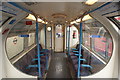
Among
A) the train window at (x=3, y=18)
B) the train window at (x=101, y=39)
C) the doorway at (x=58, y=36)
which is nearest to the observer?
the train window at (x=3, y=18)

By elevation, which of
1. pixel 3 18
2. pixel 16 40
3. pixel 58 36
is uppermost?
pixel 3 18

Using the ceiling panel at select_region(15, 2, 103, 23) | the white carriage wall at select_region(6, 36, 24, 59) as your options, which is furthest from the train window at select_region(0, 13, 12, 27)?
the white carriage wall at select_region(6, 36, 24, 59)

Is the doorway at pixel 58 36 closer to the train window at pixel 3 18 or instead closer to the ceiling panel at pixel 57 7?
the ceiling panel at pixel 57 7

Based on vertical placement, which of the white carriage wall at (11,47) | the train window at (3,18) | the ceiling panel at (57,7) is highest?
the ceiling panel at (57,7)

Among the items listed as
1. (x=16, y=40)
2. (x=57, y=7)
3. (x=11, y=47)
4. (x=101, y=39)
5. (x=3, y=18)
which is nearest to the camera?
(x=57, y=7)

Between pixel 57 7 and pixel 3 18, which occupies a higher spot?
pixel 57 7

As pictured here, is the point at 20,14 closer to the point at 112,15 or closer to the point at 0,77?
the point at 0,77

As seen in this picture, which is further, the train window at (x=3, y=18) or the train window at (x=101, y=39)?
the train window at (x=101, y=39)

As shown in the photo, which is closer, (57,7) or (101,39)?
(57,7)

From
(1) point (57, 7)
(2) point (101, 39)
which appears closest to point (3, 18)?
(1) point (57, 7)

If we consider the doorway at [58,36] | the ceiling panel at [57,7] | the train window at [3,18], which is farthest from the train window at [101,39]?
the doorway at [58,36]

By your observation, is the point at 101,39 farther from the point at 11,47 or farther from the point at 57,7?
the point at 11,47

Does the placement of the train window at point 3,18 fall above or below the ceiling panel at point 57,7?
below

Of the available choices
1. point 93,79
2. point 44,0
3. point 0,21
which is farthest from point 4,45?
point 93,79
